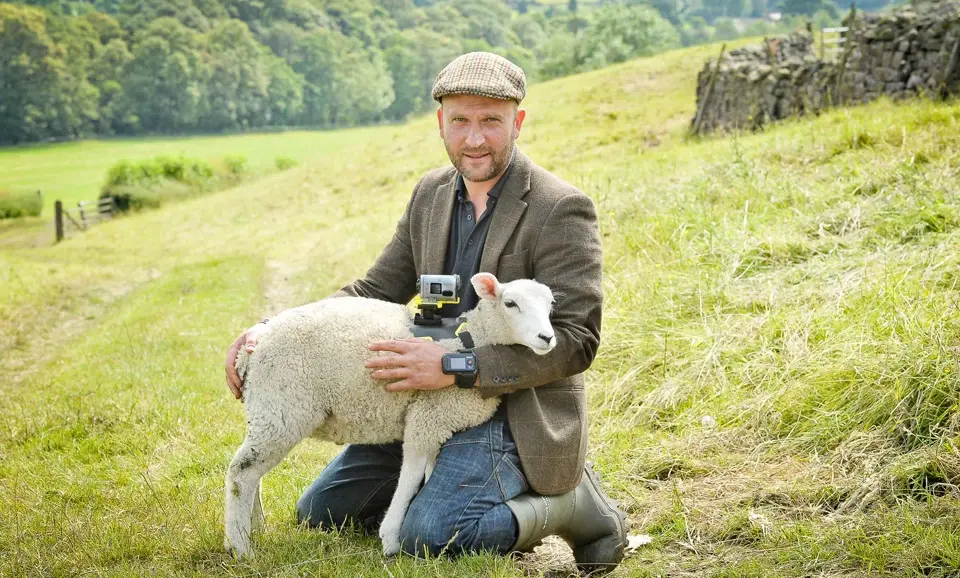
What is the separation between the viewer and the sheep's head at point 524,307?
3266 mm

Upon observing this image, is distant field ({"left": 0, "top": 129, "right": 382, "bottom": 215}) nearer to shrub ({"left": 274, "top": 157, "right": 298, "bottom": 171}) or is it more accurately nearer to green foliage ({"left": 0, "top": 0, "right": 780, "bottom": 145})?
shrub ({"left": 274, "top": 157, "right": 298, "bottom": 171})

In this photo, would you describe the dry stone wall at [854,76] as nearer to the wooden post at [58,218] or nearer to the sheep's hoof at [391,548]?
the sheep's hoof at [391,548]

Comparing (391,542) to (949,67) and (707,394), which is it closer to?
(707,394)

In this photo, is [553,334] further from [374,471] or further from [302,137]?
[302,137]

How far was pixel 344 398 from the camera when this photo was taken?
3555mm

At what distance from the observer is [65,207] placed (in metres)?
23.2

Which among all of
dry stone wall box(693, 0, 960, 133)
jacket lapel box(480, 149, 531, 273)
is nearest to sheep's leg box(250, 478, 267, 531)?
jacket lapel box(480, 149, 531, 273)

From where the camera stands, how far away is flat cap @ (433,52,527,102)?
11.5 feet

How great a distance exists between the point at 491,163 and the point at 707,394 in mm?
2574

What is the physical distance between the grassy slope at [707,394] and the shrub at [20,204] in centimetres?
844

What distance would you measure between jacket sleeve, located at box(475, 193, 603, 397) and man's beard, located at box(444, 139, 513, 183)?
1.07ft

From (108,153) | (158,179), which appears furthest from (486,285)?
(158,179)

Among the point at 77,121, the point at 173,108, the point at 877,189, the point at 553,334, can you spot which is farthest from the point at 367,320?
the point at 173,108

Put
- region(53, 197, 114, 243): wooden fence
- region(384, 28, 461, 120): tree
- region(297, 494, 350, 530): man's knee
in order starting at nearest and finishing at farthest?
region(297, 494, 350, 530): man's knee
region(53, 197, 114, 243): wooden fence
region(384, 28, 461, 120): tree
